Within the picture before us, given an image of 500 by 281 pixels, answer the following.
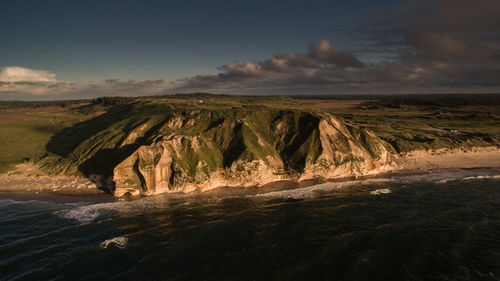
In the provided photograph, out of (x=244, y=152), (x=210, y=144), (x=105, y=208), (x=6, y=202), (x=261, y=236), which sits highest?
(x=210, y=144)

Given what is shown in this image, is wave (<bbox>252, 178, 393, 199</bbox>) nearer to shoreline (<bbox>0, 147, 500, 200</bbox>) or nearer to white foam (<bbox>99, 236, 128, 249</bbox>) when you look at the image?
shoreline (<bbox>0, 147, 500, 200</bbox>)

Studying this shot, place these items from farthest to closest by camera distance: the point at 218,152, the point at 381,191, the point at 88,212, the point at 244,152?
the point at 218,152
the point at 244,152
the point at 381,191
the point at 88,212

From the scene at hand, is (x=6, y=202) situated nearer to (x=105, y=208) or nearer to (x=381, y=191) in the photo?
(x=105, y=208)

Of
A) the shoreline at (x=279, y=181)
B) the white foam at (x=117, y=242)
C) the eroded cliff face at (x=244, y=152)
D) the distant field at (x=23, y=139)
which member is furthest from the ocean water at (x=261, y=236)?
the distant field at (x=23, y=139)

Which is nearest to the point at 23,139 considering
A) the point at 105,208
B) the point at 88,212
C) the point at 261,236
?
the point at 88,212

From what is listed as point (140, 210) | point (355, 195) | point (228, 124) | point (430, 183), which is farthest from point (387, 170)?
point (140, 210)

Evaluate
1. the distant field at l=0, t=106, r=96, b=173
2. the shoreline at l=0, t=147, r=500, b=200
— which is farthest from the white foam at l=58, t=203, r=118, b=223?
the distant field at l=0, t=106, r=96, b=173

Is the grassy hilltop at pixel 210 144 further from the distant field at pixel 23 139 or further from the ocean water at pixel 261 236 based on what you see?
the ocean water at pixel 261 236
